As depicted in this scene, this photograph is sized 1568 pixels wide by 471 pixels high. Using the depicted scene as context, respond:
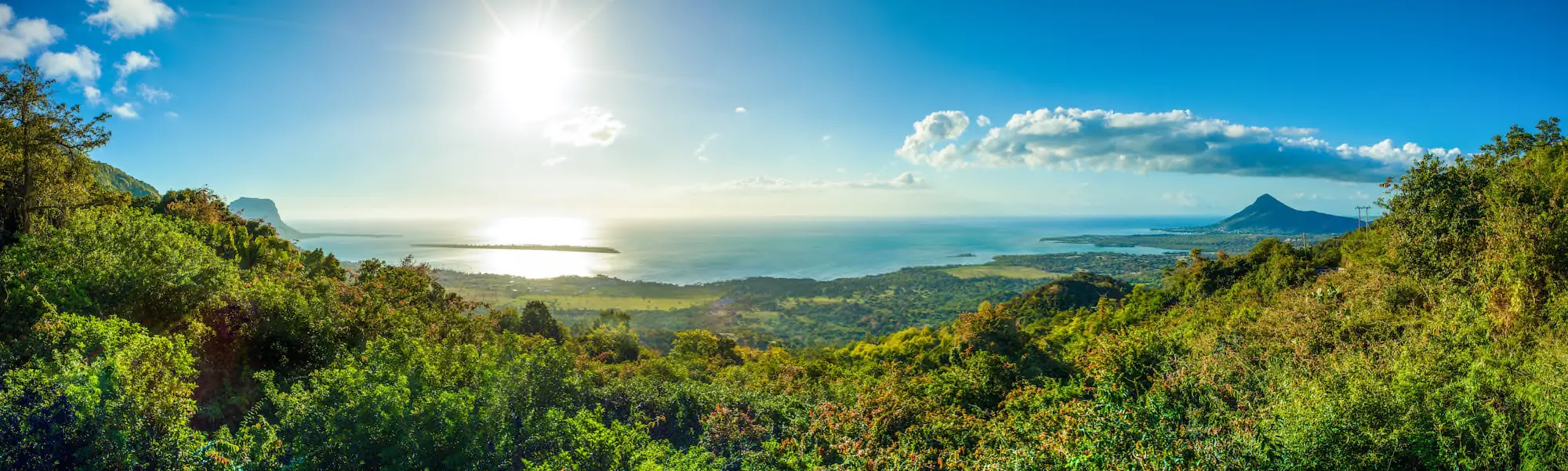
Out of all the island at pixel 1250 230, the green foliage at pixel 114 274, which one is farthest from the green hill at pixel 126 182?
the island at pixel 1250 230

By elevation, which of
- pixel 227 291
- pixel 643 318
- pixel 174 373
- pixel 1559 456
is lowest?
pixel 643 318

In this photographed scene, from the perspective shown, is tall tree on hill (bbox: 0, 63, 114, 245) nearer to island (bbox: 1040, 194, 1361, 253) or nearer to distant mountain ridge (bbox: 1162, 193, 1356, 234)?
island (bbox: 1040, 194, 1361, 253)

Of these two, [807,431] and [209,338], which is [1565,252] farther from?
[209,338]

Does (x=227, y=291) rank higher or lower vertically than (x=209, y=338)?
higher

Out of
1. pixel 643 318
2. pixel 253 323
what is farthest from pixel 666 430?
pixel 643 318

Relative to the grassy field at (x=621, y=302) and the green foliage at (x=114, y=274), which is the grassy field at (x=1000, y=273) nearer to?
the grassy field at (x=621, y=302)

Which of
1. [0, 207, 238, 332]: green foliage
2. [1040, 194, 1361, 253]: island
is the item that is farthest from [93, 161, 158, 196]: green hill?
[1040, 194, 1361, 253]: island
